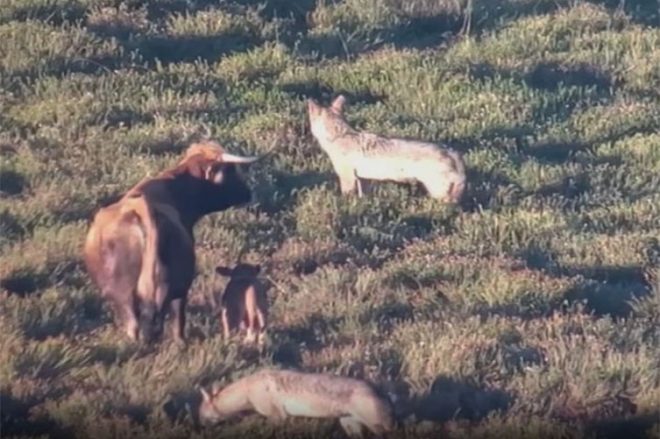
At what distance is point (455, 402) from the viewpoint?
771 cm

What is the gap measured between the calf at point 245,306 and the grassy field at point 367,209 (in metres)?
0.11

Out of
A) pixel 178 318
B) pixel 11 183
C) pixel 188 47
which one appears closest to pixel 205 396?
pixel 178 318

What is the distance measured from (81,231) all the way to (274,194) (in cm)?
128

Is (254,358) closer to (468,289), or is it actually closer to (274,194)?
(468,289)

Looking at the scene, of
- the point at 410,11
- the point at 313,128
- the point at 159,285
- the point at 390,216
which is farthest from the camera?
the point at 410,11

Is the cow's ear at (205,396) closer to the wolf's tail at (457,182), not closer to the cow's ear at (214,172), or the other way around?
the cow's ear at (214,172)

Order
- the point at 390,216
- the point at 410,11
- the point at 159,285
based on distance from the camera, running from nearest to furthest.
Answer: the point at 159,285 < the point at 390,216 < the point at 410,11

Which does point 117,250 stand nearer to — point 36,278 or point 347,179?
point 36,278

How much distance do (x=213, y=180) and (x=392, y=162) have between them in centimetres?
177

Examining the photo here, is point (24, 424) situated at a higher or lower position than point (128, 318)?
lower

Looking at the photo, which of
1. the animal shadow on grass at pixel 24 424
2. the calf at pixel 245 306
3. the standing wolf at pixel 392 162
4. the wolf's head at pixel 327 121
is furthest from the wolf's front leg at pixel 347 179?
the animal shadow on grass at pixel 24 424

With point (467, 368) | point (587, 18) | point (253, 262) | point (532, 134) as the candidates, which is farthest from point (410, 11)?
point (467, 368)

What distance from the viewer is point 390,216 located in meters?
9.77

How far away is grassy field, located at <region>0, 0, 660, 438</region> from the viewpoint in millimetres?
7688
